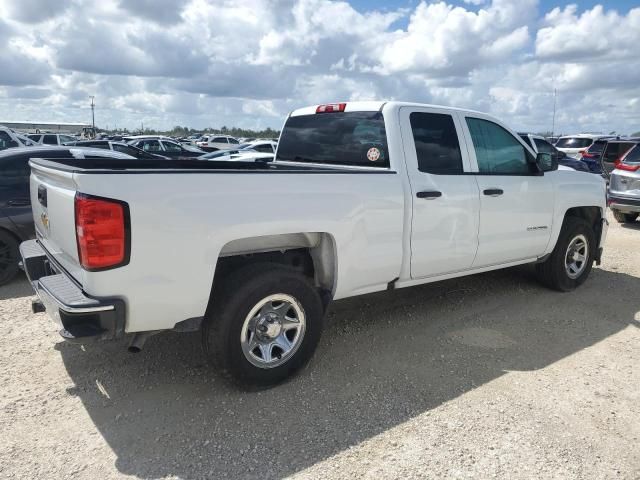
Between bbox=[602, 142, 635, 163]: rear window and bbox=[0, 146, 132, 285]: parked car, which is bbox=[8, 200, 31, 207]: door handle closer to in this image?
bbox=[0, 146, 132, 285]: parked car

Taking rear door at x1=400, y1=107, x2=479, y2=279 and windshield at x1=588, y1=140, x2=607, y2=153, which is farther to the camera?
windshield at x1=588, y1=140, x2=607, y2=153

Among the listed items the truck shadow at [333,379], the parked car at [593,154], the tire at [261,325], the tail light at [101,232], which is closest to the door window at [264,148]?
the parked car at [593,154]

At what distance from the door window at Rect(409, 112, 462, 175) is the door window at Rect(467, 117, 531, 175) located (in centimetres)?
28

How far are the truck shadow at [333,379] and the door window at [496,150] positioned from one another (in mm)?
1415

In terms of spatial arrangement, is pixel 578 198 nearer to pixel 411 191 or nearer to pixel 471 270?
pixel 471 270

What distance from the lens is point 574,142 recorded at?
1964 centimetres

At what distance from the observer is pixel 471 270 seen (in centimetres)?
470

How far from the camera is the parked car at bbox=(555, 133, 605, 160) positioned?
62.2ft

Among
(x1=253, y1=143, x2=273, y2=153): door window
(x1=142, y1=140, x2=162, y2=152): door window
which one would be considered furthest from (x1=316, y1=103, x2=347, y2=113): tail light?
(x1=142, y1=140, x2=162, y2=152): door window

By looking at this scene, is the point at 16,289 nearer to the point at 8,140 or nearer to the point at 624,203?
the point at 8,140

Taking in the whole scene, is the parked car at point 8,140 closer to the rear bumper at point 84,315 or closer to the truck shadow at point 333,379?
the truck shadow at point 333,379

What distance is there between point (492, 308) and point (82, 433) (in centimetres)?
386

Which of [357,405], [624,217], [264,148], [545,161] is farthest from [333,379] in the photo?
[264,148]

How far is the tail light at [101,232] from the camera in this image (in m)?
2.67
